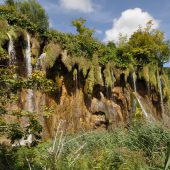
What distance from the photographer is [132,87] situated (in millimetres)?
23812

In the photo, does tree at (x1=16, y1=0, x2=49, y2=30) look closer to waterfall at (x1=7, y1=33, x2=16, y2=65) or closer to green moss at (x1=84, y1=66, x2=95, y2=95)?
green moss at (x1=84, y1=66, x2=95, y2=95)

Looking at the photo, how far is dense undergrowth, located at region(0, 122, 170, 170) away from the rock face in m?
5.88

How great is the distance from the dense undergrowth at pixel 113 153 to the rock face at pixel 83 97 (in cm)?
588

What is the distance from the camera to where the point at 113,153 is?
819 cm

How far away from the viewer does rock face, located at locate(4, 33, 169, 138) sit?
16953 mm

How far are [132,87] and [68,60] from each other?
22.7 ft

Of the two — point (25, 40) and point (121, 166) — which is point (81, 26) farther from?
point (121, 166)

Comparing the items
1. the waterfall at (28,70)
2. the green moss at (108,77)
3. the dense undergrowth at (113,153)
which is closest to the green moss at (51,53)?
the waterfall at (28,70)

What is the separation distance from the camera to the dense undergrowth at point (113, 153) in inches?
268

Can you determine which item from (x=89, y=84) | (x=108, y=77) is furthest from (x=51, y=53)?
(x=108, y=77)

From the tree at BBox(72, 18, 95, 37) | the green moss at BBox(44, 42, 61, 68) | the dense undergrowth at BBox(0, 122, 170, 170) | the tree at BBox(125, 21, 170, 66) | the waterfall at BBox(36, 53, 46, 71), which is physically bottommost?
the dense undergrowth at BBox(0, 122, 170, 170)

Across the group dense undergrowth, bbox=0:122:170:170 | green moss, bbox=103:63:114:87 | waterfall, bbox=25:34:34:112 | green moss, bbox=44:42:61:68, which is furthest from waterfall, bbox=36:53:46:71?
dense undergrowth, bbox=0:122:170:170

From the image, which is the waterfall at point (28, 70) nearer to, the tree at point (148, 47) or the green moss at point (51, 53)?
the green moss at point (51, 53)

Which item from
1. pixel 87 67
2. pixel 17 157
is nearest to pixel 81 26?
pixel 87 67
